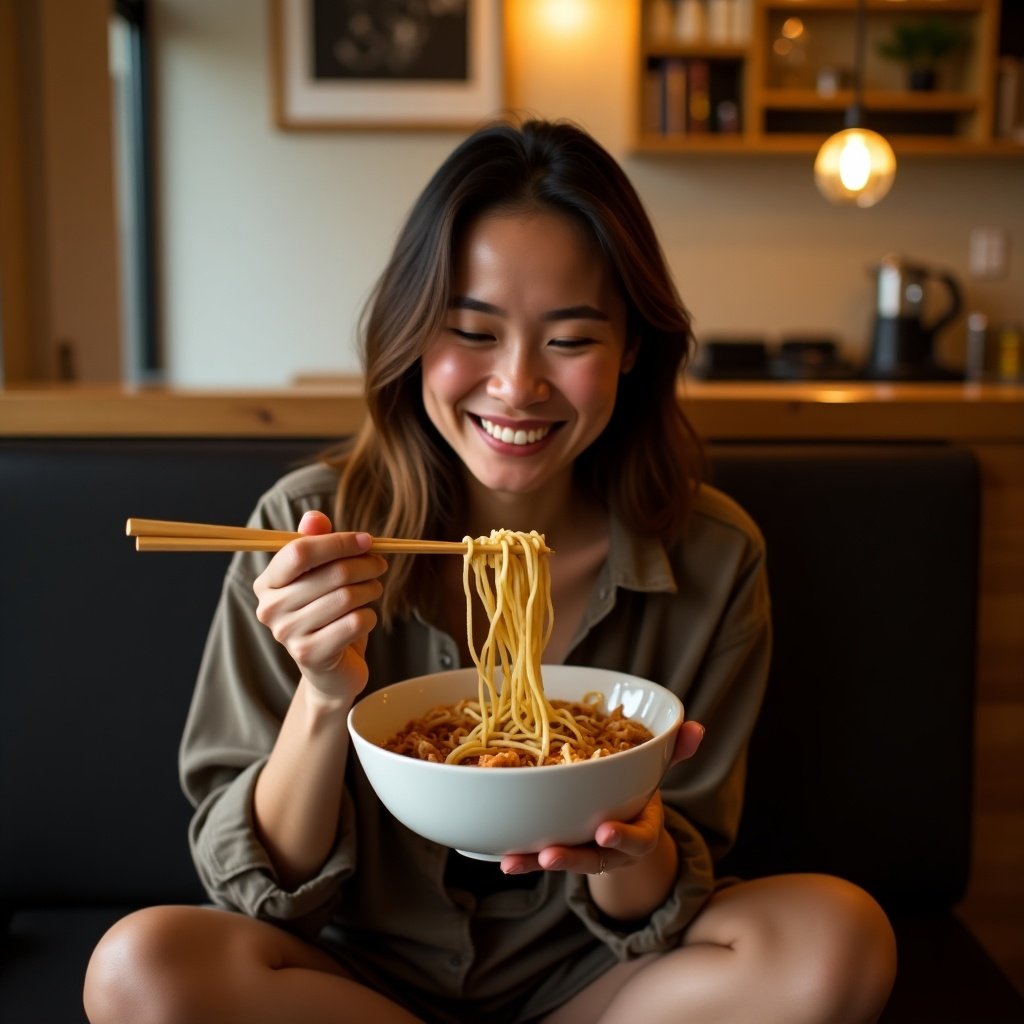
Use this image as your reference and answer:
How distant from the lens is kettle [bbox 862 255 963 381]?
12.6 feet

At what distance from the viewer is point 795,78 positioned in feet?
13.1

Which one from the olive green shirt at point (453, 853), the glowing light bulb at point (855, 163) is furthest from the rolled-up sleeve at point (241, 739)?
the glowing light bulb at point (855, 163)

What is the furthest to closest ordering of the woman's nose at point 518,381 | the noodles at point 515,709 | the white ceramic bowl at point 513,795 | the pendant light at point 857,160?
the pendant light at point 857,160, the woman's nose at point 518,381, the noodles at point 515,709, the white ceramic bowl at point 513,795

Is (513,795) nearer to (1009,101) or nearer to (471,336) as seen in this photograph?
(471,336)

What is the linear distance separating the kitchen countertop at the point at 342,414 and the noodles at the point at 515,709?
1.83ft

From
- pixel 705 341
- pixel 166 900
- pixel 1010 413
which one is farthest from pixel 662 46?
pixel 166 900

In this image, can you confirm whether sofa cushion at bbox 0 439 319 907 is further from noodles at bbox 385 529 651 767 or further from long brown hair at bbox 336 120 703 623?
noodles at bbox 385 529 651 767

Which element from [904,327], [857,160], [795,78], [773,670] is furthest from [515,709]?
[795,78]

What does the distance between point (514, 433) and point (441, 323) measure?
5.3 inches

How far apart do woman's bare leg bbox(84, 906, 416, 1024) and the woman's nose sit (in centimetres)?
58

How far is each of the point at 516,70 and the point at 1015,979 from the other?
128 inches

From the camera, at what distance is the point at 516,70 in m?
4.04

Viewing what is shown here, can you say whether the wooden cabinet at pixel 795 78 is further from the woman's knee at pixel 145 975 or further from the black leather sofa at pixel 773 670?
the woman's knee at pixel 145 975

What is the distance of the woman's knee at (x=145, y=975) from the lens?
107 cm
